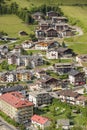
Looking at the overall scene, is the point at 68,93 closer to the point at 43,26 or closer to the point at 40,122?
the point at 40,122

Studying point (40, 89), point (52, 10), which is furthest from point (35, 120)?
point (52, 10)

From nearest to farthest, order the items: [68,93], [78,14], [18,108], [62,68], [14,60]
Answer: [18,108] → [68,93] → [62,68] → [14,60] → [78,14]

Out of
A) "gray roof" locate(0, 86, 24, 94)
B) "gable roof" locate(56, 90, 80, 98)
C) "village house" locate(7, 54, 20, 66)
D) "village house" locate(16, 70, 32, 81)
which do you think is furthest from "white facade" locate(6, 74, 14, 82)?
"gable roof" locate(56, 90, 80, 98)

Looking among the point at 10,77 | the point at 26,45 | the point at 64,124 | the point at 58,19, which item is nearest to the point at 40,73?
the point at 10,77

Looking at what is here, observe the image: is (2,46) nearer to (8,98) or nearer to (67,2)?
(8,98)

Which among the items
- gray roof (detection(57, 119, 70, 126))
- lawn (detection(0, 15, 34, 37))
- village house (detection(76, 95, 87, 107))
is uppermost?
gray roof (detection(57, 119, 70, 126))

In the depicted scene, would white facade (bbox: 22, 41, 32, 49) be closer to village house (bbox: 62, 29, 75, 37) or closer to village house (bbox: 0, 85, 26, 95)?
village house (bbox: 62, 29, 75, 37)
